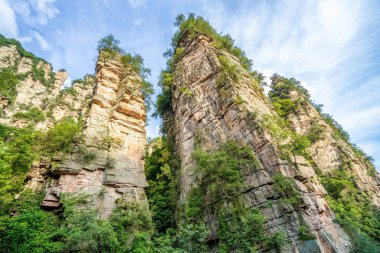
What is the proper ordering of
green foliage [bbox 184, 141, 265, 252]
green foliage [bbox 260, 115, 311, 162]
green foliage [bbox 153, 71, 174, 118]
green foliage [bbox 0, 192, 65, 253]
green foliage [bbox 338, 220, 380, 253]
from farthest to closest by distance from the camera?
green foliage [bbox 153, 71, 174, 118]
green foliage [bbox 260, 115, 311, 162]
green foliage [bbox 338, 220, 380, 253]
green foliage [bbox 184, 141, 265, 252]
green foliage [bbox 0, 192, 65, 253]

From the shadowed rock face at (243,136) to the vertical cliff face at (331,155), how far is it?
1267 centimetres

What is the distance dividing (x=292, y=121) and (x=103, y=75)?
2707 cm

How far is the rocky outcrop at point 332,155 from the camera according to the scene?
921 inches

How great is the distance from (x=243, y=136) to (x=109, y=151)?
1057cm

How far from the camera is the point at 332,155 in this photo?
84.6ft

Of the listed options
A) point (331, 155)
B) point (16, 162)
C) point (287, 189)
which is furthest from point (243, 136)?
point (331, 155)

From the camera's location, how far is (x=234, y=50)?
83.3ft

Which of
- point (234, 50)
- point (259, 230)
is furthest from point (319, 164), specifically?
point (259, 230)

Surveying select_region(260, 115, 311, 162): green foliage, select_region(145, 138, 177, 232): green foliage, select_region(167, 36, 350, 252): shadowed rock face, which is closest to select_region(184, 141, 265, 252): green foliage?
select_region(167, 36, 350, 252): shadowed rock face

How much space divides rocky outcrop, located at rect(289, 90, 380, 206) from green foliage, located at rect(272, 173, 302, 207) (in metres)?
17.1

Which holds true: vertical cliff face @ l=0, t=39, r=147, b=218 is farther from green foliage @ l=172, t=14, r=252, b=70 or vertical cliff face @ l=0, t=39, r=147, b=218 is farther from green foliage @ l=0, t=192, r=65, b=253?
green foliage @ l=172, t=14, r=252, b=70

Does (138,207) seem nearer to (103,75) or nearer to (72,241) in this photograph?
(72,241)

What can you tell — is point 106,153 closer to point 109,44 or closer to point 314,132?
point 109,44

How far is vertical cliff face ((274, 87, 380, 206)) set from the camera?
23.4m
